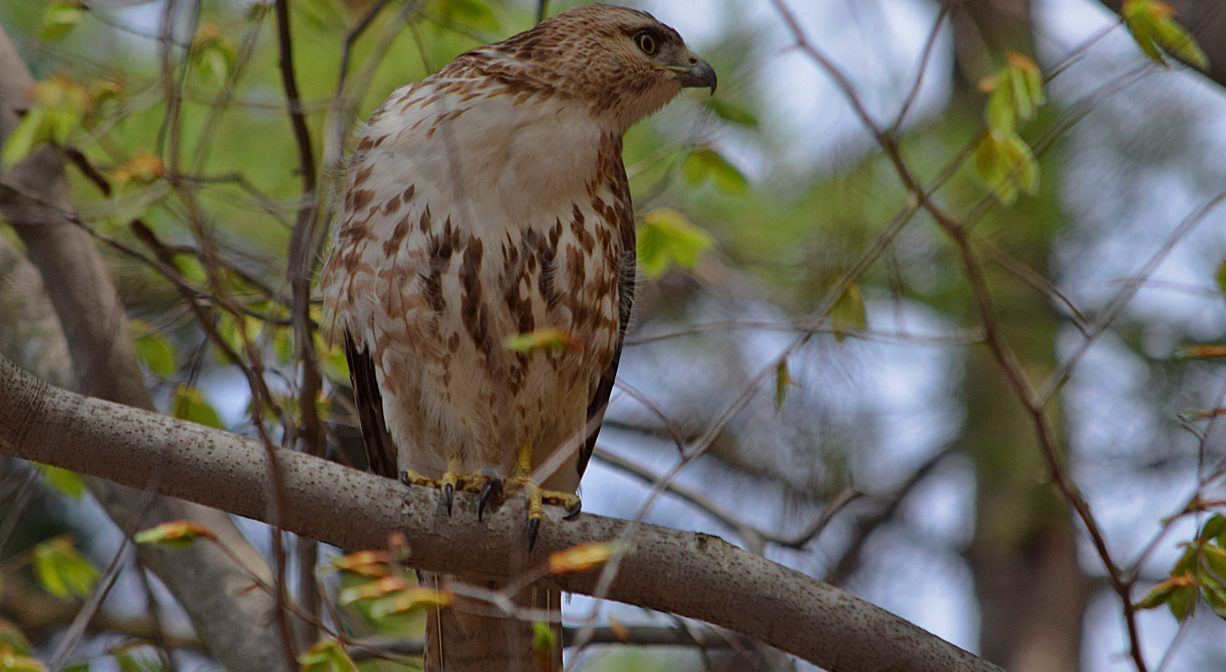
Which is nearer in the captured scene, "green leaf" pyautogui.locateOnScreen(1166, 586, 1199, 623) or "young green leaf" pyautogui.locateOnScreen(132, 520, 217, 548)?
"young green leaf" pyautogui.locateOnScreen(132, 520, 217, 548)

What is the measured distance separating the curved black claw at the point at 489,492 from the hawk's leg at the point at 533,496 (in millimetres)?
58

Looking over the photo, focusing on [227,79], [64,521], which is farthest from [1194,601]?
[64,521]

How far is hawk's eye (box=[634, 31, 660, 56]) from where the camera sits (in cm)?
332

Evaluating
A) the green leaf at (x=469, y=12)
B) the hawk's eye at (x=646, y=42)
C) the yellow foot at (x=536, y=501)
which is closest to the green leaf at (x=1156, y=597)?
the yellow foot at (x=536, y=501)

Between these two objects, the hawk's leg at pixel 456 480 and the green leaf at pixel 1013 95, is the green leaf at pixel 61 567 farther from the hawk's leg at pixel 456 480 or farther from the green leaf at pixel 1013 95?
the green leaf at pixel 1013 95

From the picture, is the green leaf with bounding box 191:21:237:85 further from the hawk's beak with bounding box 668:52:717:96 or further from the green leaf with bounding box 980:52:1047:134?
the green leaf with bounding box 980:52:1047:134

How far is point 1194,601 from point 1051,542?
2.82m

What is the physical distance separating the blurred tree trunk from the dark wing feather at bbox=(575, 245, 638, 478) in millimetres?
1280

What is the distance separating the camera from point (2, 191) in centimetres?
339

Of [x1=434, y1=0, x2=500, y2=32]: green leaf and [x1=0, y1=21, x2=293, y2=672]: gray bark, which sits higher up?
[x1=434, y1=0, x2=500, y2=32]: green leaf

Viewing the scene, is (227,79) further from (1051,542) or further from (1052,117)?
(1051,542)

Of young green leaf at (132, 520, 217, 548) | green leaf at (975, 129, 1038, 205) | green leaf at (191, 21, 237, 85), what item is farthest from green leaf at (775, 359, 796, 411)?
green leaf at (191, 21, 237, 85)

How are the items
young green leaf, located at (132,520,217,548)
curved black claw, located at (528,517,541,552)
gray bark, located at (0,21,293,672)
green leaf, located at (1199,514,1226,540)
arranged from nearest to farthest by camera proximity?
young green leaf, located at (132,520,217,548) < green leaf, located at (1199,514,1226,540) < curved black claw, located at (528,517,541,552) < gray bark, located at (0,21,293,672)

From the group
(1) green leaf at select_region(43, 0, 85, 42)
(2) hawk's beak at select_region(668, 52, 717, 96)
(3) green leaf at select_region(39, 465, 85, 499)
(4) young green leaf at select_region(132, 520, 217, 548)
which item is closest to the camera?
(4) young green leaf at select_region(132, 520, 217, 548)
